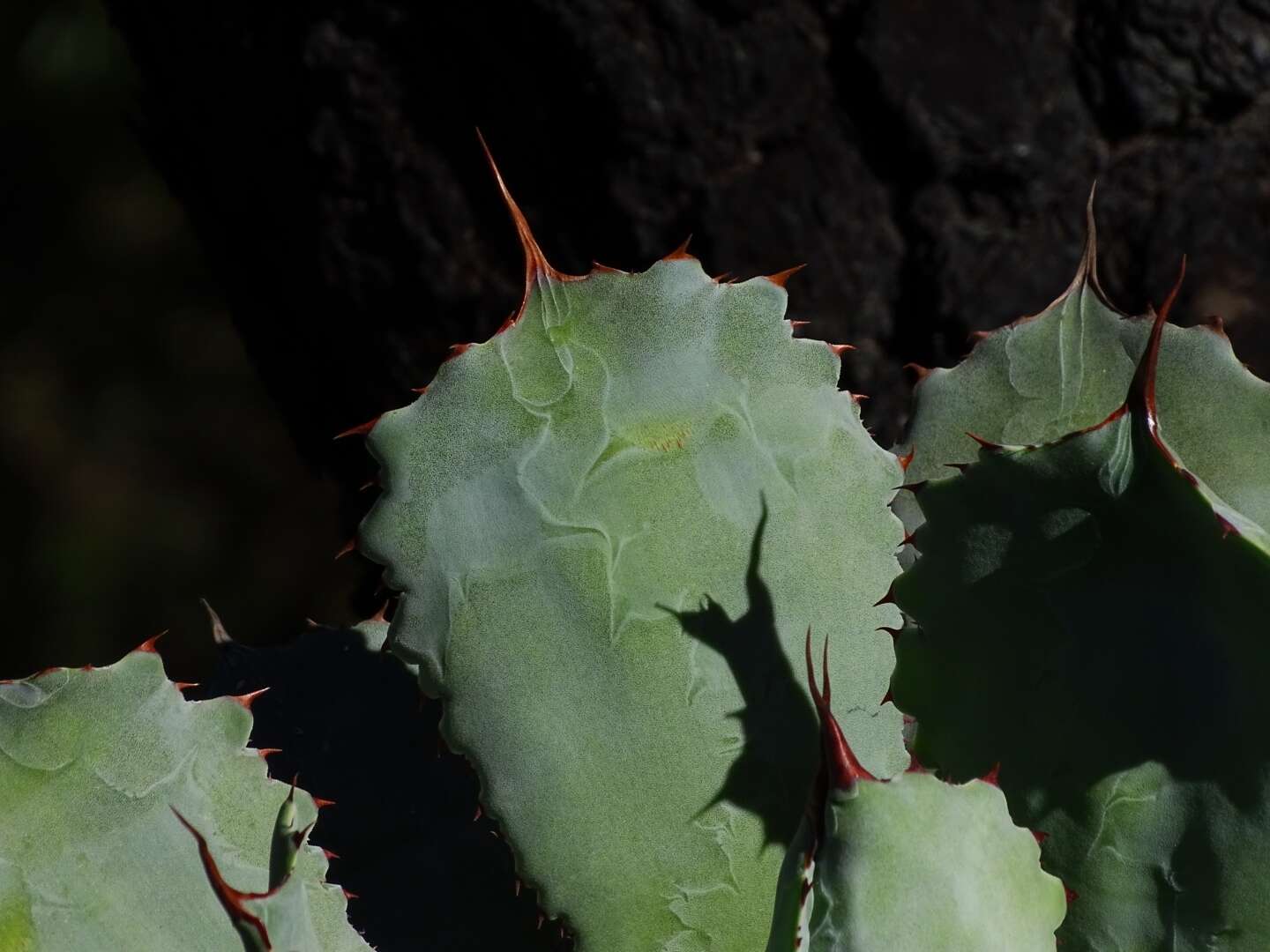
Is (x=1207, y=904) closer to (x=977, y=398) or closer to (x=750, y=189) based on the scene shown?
(x=977, y=398)

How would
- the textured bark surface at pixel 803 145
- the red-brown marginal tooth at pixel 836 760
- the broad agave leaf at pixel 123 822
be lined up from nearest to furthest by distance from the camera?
the red-brown marginal tooth at pixel 836 760
the broad agave leaf at pixel 123 822
the textured bark surface at pixel 803 145

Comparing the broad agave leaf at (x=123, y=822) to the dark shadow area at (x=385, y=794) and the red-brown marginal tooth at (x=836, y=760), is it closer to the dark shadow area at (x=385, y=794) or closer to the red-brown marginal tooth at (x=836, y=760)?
the dark shadow area at (x=385, y=794)

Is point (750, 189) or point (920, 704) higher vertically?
point (920, 704)

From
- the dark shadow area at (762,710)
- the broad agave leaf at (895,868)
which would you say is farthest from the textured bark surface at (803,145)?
the broad agave leaf at (895,868)

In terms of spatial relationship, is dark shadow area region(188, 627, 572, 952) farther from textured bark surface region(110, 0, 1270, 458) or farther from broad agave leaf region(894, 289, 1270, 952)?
textured bark surface region(110, 0, 1270, 458)

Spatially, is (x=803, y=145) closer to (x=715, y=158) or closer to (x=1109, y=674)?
(x=715, y=158)

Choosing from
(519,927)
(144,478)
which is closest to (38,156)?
(144,478)

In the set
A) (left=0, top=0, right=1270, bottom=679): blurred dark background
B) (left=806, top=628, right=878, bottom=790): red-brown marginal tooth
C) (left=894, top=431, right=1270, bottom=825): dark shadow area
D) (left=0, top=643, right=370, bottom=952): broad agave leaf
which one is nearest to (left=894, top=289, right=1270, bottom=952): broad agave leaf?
(left=894, top=431, right=1270, bottom=825): dark shadow area
